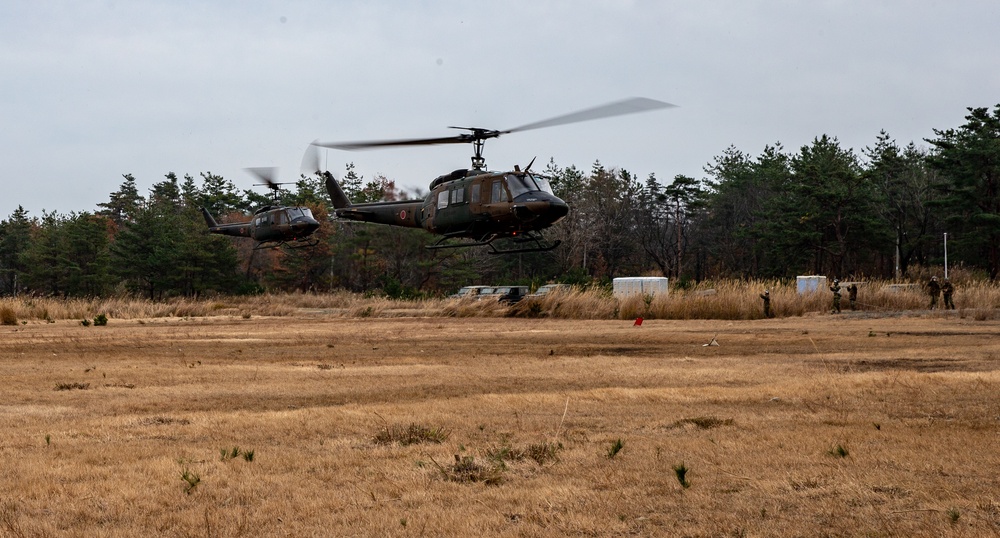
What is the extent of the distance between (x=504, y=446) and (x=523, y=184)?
17.8 metres

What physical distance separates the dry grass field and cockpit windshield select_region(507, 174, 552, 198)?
384 inches

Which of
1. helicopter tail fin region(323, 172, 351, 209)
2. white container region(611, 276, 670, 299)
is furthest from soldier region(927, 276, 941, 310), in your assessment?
helicopter tail fin region(323, 172, 351, 209)

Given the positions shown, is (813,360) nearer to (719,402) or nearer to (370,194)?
(719,402)

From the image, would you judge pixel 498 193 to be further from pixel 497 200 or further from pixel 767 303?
pixel 767 303

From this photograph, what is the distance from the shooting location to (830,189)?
6400 centimetres

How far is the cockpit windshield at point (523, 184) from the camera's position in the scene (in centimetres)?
2445

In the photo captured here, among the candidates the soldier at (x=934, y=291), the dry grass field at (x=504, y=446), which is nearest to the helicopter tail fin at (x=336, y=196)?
the soldier at (x=934, y=291)

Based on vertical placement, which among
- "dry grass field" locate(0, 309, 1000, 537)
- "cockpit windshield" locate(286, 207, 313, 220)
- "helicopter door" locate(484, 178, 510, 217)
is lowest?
"dry grass field" locate(0, 309, 1000, 537)

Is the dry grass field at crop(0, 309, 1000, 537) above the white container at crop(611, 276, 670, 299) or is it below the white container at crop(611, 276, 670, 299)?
below

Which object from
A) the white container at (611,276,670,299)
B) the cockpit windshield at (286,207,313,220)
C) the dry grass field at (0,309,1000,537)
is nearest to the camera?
the dry grass field at (0,309,1000,537)

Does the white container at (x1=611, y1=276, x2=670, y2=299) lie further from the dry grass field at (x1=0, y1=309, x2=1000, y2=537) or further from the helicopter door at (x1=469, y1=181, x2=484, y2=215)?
the dry grass field at (x1=0, y1=309, x2=1000, y2=537)

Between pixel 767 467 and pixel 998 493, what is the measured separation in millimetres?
1333

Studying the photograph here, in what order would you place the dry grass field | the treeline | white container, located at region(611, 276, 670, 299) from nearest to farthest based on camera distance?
the dry grass field < white container, located at region(611, 276, 670, 299) < the treeline

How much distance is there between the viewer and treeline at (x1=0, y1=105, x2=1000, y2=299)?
62438 mm
